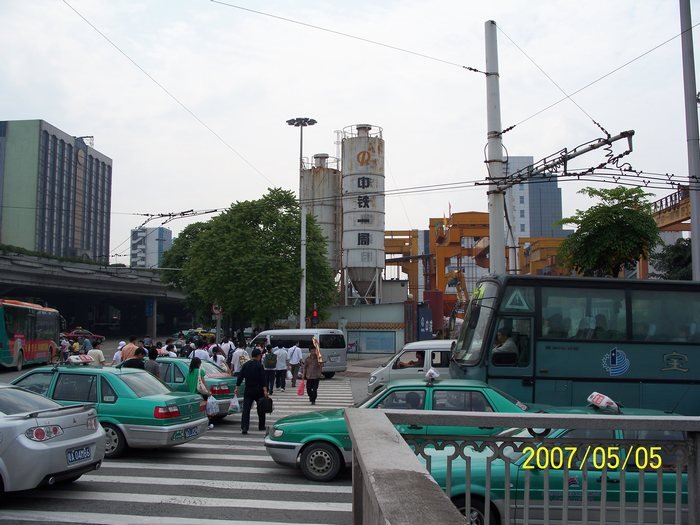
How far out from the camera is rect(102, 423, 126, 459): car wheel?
37.0 ft

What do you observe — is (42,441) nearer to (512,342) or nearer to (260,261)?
(512,342)

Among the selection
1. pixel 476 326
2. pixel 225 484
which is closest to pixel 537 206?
A: pixel 476 326

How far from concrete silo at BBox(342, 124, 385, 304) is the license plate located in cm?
4225

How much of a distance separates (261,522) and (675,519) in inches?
193

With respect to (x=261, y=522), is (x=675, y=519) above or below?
above

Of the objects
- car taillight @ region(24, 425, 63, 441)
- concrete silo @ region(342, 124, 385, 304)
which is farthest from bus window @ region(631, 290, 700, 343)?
concrete silo @ region(342, 124, 385, 304)

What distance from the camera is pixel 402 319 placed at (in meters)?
43.5

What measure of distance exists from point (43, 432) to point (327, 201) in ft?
171

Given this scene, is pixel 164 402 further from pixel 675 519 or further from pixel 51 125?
pixel 51 125

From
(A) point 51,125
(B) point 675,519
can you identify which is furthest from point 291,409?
(A) point 51,125

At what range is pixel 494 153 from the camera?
1859 centimetres

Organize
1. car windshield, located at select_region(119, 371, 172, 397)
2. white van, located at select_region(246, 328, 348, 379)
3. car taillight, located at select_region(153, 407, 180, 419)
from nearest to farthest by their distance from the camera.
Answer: car taillight, located at select_region(153, 407, 180, 419), car windshield, located at select_region(119, 371, 172, 397), white van, located at select_region(246, 328, 348, 379)

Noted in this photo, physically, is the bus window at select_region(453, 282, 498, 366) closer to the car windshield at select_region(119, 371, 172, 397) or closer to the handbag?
the handbag
